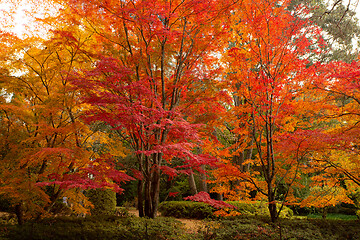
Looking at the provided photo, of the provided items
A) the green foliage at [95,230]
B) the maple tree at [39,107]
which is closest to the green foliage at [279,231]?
the green foliage at [95,230]

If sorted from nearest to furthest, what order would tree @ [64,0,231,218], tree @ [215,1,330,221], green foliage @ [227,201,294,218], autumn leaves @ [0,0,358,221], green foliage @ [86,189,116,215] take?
tree @ [64,0,231,218] < autumn leaves @ [0,0,358,221] < tree @ [215,1,330,221] < green foliage @ [227,201,294,218] < green foliage @ [86,189,116,215]

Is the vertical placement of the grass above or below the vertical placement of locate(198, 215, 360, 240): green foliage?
below

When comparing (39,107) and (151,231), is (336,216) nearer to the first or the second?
(151,231)

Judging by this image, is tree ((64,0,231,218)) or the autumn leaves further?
the autumn leaves

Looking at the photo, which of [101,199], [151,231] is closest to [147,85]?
[151,231]

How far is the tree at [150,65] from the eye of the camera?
4570 millimetres

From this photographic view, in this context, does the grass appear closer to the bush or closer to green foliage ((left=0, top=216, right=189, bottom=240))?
the bush

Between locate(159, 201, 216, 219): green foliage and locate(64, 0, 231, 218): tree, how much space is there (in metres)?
4.94

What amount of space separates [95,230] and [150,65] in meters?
3.64

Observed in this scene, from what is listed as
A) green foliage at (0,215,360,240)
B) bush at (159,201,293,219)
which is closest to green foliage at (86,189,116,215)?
bush at (159,201,293,219)

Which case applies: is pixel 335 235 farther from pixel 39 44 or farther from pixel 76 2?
pixel 39 44

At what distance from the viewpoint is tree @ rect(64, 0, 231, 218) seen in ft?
15.0

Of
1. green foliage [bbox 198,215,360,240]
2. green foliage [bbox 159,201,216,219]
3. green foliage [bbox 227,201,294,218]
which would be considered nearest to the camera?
green foliage [bbox 198,215,360,240]

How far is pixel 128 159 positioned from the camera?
13.0 metres
